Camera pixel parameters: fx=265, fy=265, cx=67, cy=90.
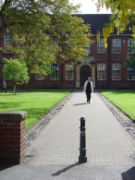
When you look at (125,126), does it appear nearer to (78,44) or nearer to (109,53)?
(78,44)

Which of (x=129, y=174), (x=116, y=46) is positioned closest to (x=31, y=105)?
(x=129, y=174)

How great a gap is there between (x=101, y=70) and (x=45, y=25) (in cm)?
2560

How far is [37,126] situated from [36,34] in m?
8.12

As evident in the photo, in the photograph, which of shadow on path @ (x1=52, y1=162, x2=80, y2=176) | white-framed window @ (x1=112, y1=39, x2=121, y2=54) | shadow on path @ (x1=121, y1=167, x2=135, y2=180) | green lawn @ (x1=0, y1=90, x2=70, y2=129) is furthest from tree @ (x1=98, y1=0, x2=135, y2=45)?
white-framed window @ (x1=112, y1=39, x2=121, y2=54)

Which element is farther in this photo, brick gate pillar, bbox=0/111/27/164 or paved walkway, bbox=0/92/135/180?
brick gate pillar, bbox=0/111/27/164

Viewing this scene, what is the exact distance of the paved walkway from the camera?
14.8ft

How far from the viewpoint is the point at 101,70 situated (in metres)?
40.2

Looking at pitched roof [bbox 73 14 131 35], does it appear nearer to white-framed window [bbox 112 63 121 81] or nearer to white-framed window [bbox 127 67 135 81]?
white-framed window [bbox 112 63 121 81]

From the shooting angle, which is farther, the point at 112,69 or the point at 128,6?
the point at 112,69

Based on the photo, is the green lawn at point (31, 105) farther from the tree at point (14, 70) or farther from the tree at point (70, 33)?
the tree at point (14, 70)

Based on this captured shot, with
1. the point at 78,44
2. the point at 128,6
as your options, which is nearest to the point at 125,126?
the point at 128,6

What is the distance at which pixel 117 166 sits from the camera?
495cm

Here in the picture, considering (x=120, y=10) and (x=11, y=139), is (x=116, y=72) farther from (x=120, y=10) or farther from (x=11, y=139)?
(x=120, y=10)

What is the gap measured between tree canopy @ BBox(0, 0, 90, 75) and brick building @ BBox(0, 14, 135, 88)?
2311 cm
